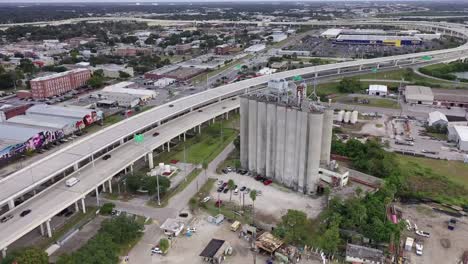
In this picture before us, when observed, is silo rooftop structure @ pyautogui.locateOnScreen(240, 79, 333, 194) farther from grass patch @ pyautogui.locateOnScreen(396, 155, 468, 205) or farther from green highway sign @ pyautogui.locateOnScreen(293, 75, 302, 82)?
green highway sign @ pyautogui.locateOnScreen(293, 75, 302, 82)

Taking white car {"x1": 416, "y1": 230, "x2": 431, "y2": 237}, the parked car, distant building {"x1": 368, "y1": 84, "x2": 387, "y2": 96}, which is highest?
distant building {"x1": 368, "y1": 84, "x2": 387, "y2": 96}

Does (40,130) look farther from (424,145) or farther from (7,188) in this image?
(424,145)

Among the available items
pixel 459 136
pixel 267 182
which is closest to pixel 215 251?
pixel 267 182

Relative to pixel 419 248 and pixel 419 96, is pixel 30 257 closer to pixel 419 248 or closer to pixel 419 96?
pixel 419 248

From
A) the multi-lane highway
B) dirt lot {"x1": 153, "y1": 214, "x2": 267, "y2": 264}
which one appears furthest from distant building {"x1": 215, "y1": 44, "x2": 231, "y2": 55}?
dirt lot {"x1": 153, "y1": 214, "x2": 267, "y2": 264}

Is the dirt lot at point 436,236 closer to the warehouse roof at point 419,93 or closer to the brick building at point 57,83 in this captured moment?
the warehouse roof at point 419,93

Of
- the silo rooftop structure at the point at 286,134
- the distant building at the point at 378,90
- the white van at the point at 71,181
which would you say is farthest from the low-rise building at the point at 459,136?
the white van at the point at 71,181
